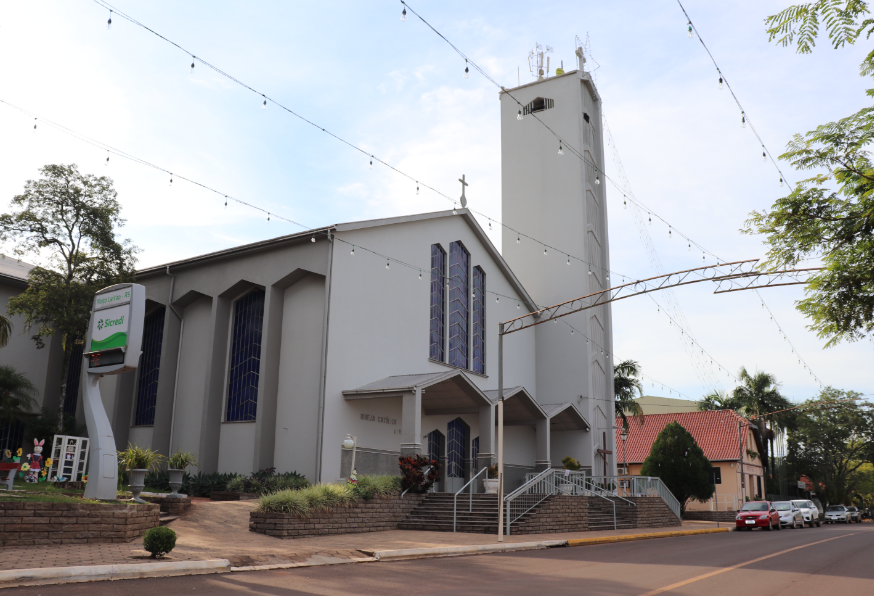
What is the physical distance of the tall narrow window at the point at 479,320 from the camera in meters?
29.3

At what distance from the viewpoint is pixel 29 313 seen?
23000mm

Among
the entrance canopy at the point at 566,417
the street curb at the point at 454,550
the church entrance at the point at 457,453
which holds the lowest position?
the street curb at the point at 454,550

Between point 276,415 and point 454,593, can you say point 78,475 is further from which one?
point 454,593

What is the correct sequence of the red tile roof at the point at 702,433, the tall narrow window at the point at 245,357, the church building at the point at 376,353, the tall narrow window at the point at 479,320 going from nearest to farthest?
the church building at the point at 376,353 < the tall narrow window at the point at 245,357 < the tall narrow window at the point at 479,320 < the red tile roof at the point at 702,433

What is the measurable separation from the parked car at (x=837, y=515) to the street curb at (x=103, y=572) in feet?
166

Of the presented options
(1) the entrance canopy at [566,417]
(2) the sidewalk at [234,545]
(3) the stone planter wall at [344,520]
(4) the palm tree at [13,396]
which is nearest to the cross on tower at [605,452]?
(1) the entrance canopy at [566,417]

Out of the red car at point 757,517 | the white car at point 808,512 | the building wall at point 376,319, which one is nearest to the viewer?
the building wall at point 376,319

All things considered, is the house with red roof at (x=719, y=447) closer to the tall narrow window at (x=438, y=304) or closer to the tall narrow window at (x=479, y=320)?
the tall narrow window at (x=479, y=320)

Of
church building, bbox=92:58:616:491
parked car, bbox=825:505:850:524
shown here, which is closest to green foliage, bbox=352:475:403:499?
church building, bbox=92:58:616:491

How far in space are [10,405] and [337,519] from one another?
15041mm

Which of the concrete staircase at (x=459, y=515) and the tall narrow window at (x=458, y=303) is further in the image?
the tall narrow window at (x=458, y=303)

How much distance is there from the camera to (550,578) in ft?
34.3

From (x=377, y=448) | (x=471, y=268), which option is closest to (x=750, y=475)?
(x=471, y=268)

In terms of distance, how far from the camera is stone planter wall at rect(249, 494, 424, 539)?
15.8m
